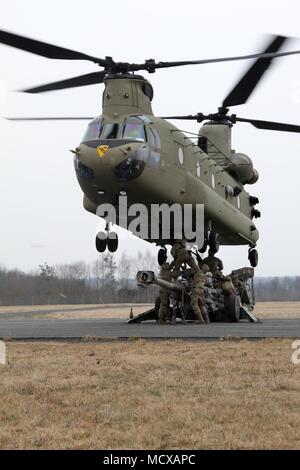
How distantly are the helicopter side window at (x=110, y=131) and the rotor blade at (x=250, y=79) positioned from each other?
4133 millimetres

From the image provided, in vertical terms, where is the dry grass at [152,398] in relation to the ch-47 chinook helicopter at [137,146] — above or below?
below

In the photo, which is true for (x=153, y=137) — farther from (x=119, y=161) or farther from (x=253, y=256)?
(x=253, y=256)

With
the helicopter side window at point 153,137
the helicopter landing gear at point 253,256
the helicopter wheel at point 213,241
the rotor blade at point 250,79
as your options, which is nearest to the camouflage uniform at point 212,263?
the helicopter wheel at point 213,241

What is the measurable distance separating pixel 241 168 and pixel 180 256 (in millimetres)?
5649

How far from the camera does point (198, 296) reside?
22891 millimetres

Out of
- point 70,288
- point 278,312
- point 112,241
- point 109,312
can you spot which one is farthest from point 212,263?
point 70,288

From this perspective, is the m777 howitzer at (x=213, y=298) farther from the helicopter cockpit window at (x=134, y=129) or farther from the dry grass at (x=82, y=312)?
the dry grass at (x=82, y=312)

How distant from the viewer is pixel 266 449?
648 cm

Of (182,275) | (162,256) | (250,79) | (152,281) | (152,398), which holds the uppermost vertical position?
(250,79)

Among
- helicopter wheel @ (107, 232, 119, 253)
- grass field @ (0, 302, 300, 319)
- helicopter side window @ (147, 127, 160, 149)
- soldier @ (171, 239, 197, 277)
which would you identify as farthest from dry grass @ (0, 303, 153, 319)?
helicopter side window @ (147, 127, 160, 149)

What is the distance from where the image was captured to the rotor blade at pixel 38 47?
15.6 meters

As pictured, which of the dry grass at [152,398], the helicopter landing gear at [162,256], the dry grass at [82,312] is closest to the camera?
the dry grass at [152,398]
